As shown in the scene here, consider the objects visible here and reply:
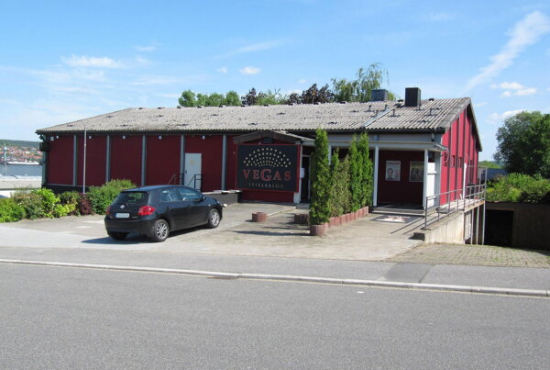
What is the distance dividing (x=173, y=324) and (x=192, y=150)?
21.4 m

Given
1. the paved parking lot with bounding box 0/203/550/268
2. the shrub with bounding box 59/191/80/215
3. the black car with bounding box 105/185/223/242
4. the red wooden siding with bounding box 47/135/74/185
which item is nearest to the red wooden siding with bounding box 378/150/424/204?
the paved parking lot with bounding box 0/203/550/268

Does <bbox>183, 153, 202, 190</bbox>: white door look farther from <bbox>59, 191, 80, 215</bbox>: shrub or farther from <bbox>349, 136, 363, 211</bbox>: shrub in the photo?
<bbox>349, 136, 363, 211</bbox>: shrub

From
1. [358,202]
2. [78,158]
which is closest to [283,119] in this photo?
[358,202]

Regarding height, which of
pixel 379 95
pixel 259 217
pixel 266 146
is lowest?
pixel 259 217

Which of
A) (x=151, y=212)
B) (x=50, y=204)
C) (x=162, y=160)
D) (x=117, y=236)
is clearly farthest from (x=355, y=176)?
(x=162, y=160)

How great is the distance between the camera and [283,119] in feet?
87.5

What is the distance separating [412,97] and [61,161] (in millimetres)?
21007

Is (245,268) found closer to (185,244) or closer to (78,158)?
(185,244)

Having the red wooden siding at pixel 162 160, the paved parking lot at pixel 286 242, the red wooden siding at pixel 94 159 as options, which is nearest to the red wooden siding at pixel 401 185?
the paved parking lot at pixel 286 242

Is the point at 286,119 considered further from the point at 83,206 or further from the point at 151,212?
the point at 151,212

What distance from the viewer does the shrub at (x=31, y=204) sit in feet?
59.9

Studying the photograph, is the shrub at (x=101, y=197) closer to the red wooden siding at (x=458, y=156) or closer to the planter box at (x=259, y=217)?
the planter box at (x=259, y=217)

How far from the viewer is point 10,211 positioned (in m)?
17.8

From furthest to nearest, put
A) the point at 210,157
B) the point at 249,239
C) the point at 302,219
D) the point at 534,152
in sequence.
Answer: the point at 534,152 → the point at 210,157 → the point at 302,219 → the point at 249,239
